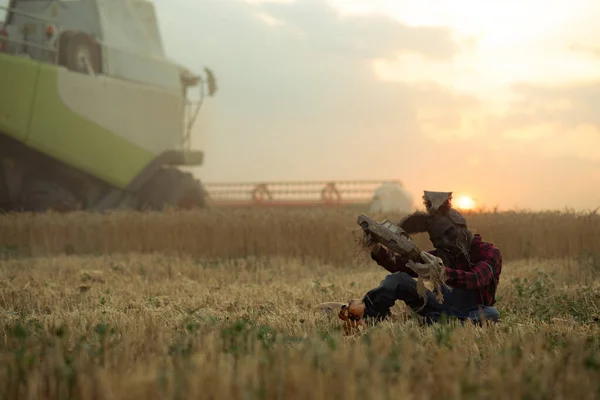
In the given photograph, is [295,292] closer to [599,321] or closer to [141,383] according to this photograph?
[599,321]

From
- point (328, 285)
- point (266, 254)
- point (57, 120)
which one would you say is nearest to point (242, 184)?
point (57, 120)

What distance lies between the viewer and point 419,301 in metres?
5.07

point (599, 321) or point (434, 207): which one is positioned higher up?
point (434, 207)

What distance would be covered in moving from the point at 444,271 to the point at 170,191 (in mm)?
12884

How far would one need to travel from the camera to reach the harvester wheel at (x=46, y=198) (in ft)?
46.7

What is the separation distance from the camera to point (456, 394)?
2486 millimetres

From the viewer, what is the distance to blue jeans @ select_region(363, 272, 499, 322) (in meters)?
4.93

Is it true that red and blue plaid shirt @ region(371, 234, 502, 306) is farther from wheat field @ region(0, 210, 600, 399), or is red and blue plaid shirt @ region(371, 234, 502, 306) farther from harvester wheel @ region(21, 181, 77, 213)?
harvester wheel @ region(21, 181, 77, 213)

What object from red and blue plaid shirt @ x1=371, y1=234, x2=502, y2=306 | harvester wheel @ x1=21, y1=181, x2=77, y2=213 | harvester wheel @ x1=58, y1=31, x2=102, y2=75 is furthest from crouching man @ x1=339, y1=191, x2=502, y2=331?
harvester wheel @ x1=58, y1=31, x2=102, y2=75

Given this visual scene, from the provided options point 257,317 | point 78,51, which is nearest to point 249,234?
point 78,51

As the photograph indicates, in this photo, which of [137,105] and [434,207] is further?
[137,105]

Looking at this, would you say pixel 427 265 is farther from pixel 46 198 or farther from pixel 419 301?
pixel 46 198

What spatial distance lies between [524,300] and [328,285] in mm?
2032

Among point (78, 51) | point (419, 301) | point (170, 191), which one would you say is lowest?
point (419, 301)
